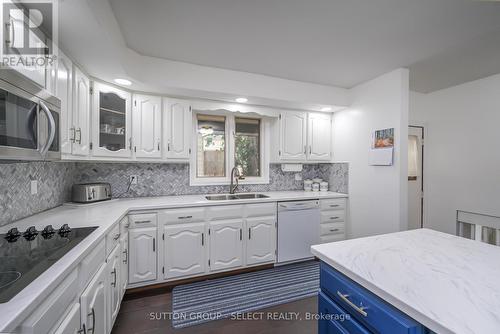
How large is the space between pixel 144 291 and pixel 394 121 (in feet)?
10.8

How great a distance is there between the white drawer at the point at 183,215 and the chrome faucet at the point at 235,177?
0.74m

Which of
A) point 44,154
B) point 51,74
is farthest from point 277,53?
point 44,154

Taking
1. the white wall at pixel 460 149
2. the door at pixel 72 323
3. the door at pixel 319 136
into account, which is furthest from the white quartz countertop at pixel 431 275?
the white wall at pixel 460 149

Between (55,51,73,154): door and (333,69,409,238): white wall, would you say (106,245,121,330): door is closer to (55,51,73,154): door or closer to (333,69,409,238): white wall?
(55,51,73,154): door

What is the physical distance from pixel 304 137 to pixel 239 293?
2.26m

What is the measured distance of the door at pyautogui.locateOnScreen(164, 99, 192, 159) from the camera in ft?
8.43

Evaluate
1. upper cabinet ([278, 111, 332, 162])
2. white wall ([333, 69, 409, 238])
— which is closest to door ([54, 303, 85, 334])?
upper cabinet ([278, 111, 332, 162])

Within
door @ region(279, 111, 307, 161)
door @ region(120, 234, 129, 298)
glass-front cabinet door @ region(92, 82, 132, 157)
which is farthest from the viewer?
door @ region(279, 111, 307, 161)

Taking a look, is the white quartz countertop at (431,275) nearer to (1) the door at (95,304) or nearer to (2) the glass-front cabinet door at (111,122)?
(1) the door at (95,304)

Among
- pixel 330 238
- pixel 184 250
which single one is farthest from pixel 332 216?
pixel 184 250

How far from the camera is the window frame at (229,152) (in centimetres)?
300

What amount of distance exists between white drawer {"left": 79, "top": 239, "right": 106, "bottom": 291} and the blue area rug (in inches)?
36.4

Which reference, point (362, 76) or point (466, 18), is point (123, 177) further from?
point (466, 18)

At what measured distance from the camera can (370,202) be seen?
2.77 m
